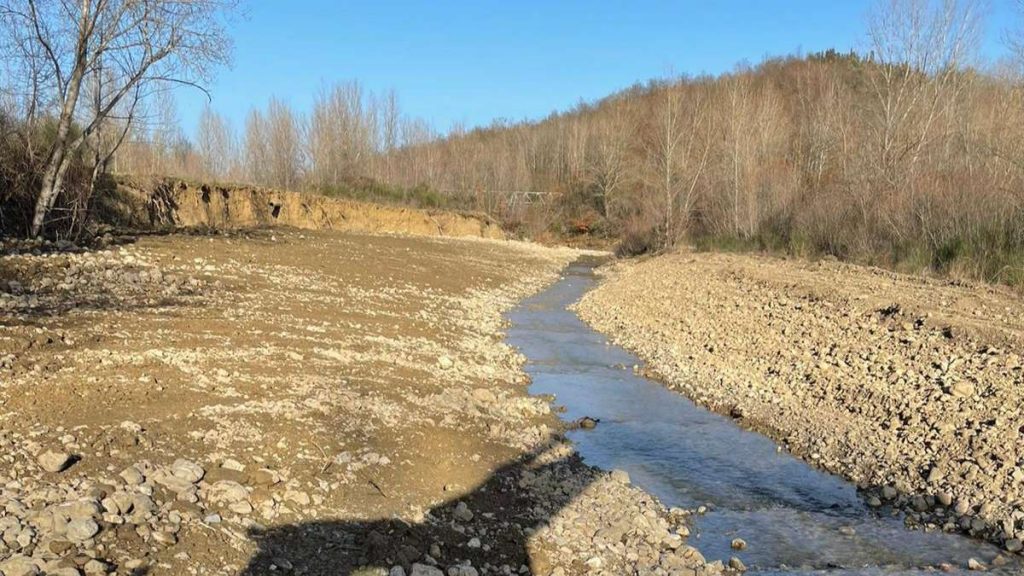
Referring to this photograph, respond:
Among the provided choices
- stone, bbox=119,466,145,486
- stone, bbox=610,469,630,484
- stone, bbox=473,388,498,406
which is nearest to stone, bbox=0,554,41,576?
stone, bbox=119,466,145,486

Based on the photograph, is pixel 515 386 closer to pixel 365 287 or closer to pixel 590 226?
pixel 365 287

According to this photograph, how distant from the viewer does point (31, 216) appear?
1599 cm

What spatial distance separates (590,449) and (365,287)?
10.9 metres

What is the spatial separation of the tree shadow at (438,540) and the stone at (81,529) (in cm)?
101

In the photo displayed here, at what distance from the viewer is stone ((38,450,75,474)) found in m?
5.25

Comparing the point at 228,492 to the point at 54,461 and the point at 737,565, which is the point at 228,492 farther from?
the point at 737,565

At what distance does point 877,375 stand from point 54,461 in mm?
10462

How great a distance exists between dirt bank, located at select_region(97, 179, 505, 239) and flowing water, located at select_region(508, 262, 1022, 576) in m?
16.7

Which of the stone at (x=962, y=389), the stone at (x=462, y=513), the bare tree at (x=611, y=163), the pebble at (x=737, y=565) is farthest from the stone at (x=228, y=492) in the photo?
the bare tree at (x=611, y=163)

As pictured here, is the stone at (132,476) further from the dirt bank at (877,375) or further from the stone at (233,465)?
the dirt bank at (877,375)

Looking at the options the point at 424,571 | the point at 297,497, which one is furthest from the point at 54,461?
the point at 424,571

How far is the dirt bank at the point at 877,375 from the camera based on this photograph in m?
7.41

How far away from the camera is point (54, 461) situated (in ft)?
17.3

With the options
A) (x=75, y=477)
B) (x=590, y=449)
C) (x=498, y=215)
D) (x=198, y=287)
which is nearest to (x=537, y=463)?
(x=590, y=449)
